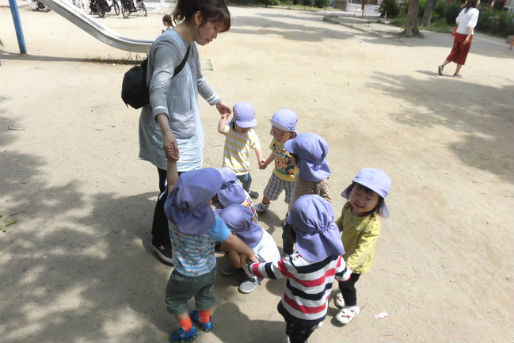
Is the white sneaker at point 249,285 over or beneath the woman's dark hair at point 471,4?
beneath

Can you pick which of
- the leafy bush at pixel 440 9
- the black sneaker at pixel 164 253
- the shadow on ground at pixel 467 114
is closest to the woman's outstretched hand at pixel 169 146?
the black sneaker at pixel 164 253

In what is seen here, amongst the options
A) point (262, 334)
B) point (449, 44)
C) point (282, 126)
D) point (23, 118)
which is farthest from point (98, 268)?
point (449, 44)

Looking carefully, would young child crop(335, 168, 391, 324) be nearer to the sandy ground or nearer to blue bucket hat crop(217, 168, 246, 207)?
the sandy ground

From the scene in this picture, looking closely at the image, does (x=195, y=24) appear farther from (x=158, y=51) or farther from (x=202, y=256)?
(x=202, y=256)

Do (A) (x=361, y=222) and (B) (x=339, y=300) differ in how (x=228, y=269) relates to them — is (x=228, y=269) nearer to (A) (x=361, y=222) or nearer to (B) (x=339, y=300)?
(B) (x=339, y=300)

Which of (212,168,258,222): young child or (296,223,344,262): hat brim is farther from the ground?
(296,223,344,262): hat brim

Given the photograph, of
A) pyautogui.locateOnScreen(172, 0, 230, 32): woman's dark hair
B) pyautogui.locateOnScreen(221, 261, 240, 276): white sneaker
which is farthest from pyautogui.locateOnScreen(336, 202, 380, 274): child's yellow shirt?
pyautogui.locateOnScreen(172, 0, 230, 32): woman's dark hair

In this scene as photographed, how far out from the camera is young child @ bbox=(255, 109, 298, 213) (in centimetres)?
317

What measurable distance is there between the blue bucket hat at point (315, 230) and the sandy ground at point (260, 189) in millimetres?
861

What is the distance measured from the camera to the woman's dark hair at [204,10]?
85.5 inches

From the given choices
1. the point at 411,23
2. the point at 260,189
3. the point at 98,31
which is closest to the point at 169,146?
the point at 260,189

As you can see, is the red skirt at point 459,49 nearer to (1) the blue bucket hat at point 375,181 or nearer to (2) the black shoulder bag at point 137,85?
(1) the blue bucket hat at point 375,181

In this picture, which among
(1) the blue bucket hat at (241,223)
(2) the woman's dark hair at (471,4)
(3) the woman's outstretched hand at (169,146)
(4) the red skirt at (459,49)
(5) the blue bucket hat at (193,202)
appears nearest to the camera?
(5) the blue bucket hat at (193,202)

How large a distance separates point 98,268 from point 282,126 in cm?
187
